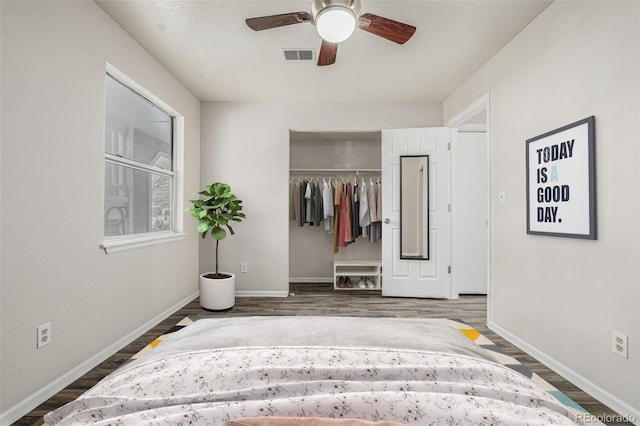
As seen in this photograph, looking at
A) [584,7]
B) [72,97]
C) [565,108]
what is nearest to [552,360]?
[565,108]

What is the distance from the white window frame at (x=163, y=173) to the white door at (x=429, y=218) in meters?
2.43

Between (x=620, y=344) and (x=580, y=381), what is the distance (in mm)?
396

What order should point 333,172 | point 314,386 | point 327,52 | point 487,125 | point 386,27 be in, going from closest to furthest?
point 314,386
point 386,27
point 327,52
point 487,125
point 333,172

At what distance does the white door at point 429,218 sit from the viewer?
3986 mm

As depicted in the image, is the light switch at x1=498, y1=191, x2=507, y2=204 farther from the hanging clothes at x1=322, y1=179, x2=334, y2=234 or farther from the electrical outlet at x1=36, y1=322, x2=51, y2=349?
the electrical outlet at x1=36, y1=322, x2=51, y2=349

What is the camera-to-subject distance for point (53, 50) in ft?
6.16

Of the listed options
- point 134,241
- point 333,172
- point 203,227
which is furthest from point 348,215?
point 134,241

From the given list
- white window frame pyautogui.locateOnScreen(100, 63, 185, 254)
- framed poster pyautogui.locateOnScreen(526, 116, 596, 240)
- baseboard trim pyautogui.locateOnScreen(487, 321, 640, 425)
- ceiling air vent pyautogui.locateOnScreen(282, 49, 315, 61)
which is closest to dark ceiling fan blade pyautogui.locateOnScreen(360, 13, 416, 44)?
ceiling air vent pyautogui.locateOnScreen(282, 49, 315, 61)

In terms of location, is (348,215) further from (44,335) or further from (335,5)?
(44,335)

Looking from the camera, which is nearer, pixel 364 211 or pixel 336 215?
pixel 364 211

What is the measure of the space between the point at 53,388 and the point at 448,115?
4370mm

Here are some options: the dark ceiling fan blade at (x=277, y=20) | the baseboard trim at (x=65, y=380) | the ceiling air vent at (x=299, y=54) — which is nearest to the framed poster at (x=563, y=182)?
the dark ceiling fan blade at (x=277, y=20)

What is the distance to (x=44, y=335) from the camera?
5.93 ft

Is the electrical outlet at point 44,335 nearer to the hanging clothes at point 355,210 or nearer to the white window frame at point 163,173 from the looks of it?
the white window frame at point 163,173
